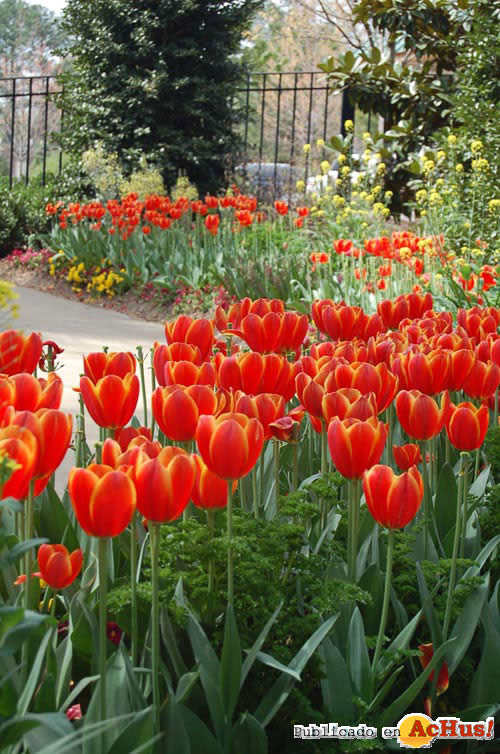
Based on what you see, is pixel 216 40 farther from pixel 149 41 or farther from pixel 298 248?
pixel 298 248

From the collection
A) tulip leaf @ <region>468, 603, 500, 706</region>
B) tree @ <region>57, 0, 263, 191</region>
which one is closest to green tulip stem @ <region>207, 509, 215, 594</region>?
tulip leaf @ <region>468, 603, 500, 706</region>

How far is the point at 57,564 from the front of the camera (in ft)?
4.44

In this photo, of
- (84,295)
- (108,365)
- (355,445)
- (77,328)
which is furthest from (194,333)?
(84,295)

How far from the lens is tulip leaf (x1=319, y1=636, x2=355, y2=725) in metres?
1.43

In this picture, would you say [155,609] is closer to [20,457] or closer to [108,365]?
[20,457]

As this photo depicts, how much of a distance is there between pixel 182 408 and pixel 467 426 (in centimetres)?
54

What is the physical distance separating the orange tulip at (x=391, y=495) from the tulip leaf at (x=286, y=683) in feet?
0.56

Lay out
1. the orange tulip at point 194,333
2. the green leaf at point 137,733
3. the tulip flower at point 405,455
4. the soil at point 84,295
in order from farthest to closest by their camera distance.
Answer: the soil at point 84,295, the orange tulip at point 194,333, the tulip flower at point 405,455, the green leaf at point 137,733

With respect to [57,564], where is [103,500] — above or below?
above

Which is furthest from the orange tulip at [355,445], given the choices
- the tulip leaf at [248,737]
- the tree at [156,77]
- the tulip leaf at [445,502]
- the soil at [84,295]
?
the tree at [156,77]

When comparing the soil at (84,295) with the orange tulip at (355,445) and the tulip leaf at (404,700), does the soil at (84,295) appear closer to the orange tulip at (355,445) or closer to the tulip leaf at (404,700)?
the orange tulip at (355,445)

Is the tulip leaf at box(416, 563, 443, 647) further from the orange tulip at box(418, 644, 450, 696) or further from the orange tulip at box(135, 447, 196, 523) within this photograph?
the orange tulip at box(135, 447, 196, 523)

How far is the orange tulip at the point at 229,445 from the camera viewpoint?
4.34ft

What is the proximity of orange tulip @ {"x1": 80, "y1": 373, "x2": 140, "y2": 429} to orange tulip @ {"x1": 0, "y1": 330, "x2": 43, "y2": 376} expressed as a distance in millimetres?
182
